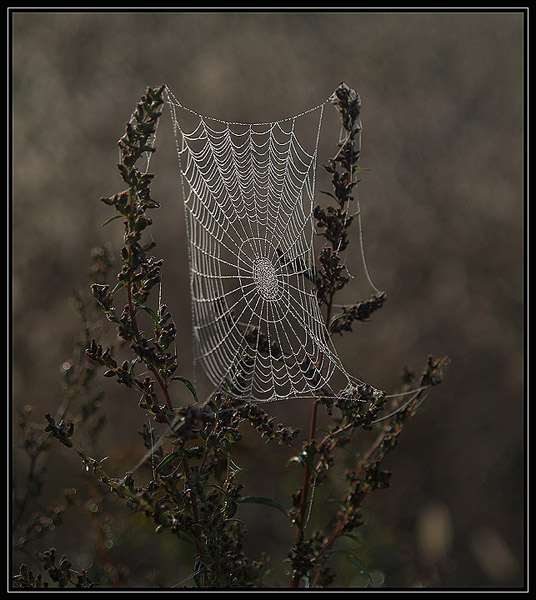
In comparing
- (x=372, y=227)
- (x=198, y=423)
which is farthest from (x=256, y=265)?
(x=372, y=227)

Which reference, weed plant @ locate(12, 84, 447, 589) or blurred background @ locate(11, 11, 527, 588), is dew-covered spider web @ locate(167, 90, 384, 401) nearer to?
weed plant @ locate(12, 84, 447, 589)

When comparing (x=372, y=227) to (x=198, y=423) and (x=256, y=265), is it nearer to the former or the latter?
(x=256, y=265)

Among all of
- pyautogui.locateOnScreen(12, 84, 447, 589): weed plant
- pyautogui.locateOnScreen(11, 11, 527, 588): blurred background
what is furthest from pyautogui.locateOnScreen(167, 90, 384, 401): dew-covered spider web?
pyautogui.locateOnScreen(11, 11, 527, 588): blurred background

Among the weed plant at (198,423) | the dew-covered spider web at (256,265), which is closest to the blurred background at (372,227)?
the dew-covered spider web at (256,265)

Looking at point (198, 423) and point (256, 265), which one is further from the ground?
point (256, 265)

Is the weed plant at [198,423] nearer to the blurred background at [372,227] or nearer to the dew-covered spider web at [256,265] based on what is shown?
the dew-covered spider web at [256,265]

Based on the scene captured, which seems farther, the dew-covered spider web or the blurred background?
the blurred background

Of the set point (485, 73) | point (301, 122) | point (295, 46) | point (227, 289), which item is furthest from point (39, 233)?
point (485, 73)
